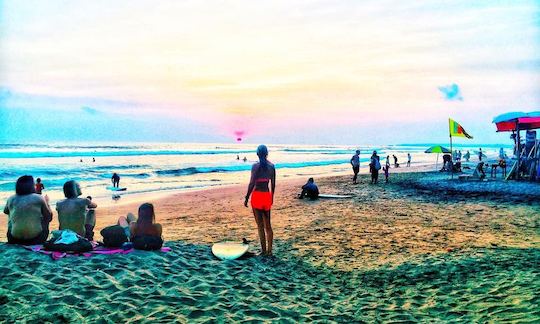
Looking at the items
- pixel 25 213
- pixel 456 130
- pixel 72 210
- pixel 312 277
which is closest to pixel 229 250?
pixel 312 277

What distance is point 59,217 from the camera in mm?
6762

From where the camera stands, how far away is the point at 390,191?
1803 cm

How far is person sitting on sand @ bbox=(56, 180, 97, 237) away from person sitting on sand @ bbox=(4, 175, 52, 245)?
0.30m

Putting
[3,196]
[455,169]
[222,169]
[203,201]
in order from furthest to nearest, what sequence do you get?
[222,169] < [455,169] < [3,196] < [203,201]

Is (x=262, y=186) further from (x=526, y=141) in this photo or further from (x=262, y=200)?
(x=526, y=141)

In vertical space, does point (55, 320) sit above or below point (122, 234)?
below

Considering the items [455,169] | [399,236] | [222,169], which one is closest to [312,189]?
[399,236]

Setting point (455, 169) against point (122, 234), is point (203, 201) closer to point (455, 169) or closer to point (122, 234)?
point (122, 234)

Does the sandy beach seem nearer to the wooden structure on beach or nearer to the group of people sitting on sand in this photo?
the group of people sitting on sand

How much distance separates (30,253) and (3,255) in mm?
336

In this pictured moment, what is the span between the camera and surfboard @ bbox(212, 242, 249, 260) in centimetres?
696

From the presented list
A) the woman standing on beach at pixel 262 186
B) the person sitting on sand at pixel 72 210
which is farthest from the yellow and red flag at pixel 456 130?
the person sitting on sand at pixel 72 210

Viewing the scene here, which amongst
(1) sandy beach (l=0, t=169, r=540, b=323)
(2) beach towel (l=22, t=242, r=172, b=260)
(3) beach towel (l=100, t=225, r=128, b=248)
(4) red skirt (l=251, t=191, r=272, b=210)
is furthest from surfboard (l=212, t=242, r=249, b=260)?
(3) beach towel (l=100, t=225, r=128, b=248)

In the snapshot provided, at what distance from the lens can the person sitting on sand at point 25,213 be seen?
20.4 ft
